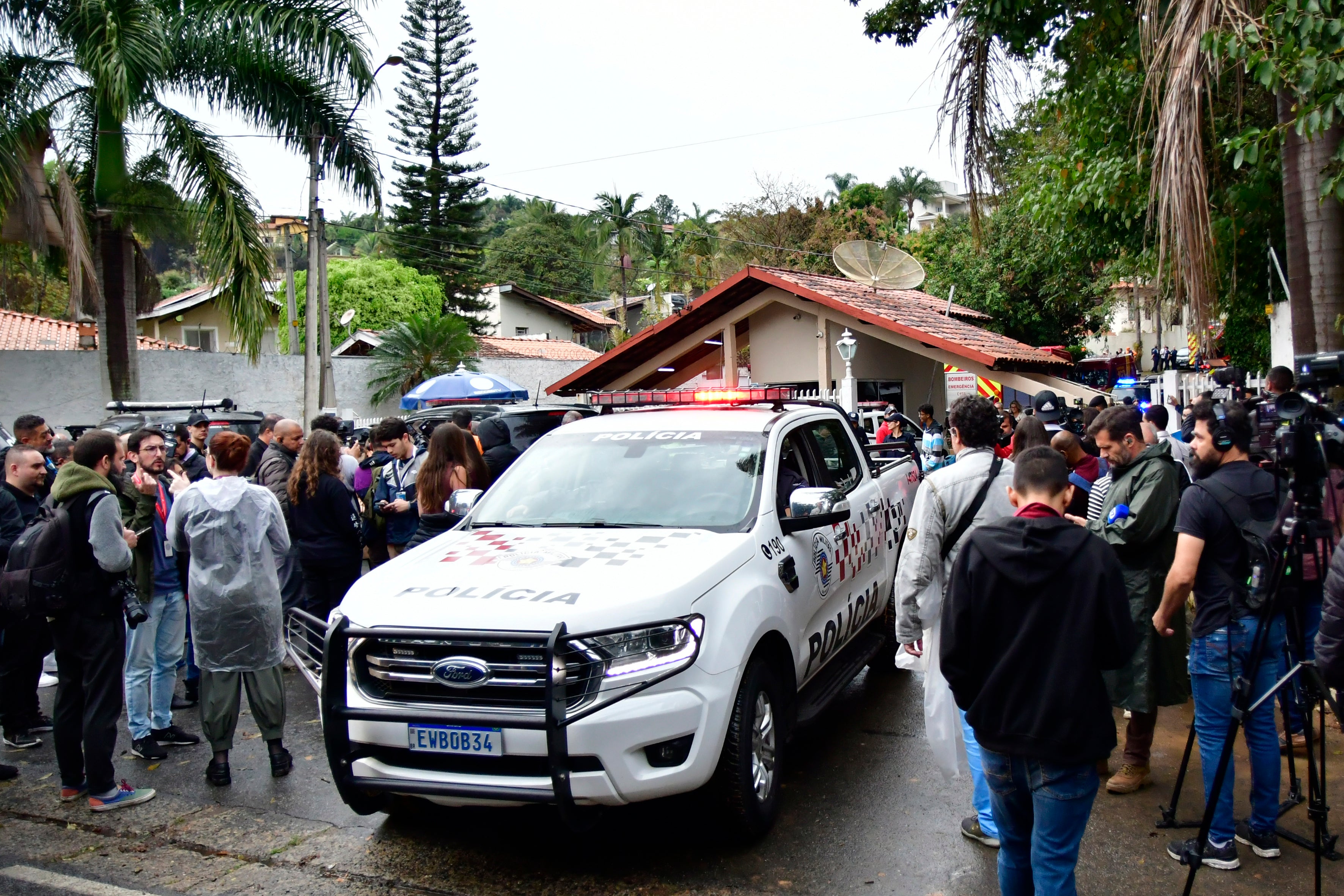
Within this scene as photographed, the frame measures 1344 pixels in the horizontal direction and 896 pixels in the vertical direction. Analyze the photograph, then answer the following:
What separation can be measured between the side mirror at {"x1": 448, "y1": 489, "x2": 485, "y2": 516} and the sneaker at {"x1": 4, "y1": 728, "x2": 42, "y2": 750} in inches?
116

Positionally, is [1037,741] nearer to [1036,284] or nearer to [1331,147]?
[1331,147]

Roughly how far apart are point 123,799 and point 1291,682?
548 centimetres

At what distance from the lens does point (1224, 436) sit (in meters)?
4.05

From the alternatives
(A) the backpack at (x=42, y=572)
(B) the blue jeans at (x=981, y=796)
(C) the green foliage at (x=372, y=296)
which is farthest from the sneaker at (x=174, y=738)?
(C) the green foliage at (x=372, y=296)

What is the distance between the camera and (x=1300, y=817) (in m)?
4.47

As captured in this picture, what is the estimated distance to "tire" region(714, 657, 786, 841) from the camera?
4098 millimetres

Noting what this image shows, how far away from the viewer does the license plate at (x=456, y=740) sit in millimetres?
3855

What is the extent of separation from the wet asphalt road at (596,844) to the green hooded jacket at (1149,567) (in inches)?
21.6

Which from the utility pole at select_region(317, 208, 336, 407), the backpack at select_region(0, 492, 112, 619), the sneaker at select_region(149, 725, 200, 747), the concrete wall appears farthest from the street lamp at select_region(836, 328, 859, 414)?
the backpack at select_region(0, 492, 112, 619)

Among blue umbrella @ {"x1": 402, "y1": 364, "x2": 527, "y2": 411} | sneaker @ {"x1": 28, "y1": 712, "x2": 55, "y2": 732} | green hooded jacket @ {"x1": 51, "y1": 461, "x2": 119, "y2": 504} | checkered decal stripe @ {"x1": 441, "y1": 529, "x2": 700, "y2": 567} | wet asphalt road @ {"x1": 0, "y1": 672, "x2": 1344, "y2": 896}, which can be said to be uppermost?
blue umbrella @ {"x1": 402, "y1": 364, "x2": 527, "y2": 411}

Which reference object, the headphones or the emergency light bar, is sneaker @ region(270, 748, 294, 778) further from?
the headphones

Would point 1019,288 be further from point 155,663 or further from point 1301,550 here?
point 155,663

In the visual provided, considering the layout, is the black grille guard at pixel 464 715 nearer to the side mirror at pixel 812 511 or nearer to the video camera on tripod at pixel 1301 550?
the side mirror at pixel 812 511

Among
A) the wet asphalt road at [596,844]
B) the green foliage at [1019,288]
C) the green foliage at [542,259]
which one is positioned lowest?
the wet asphalt road at [596,844]
